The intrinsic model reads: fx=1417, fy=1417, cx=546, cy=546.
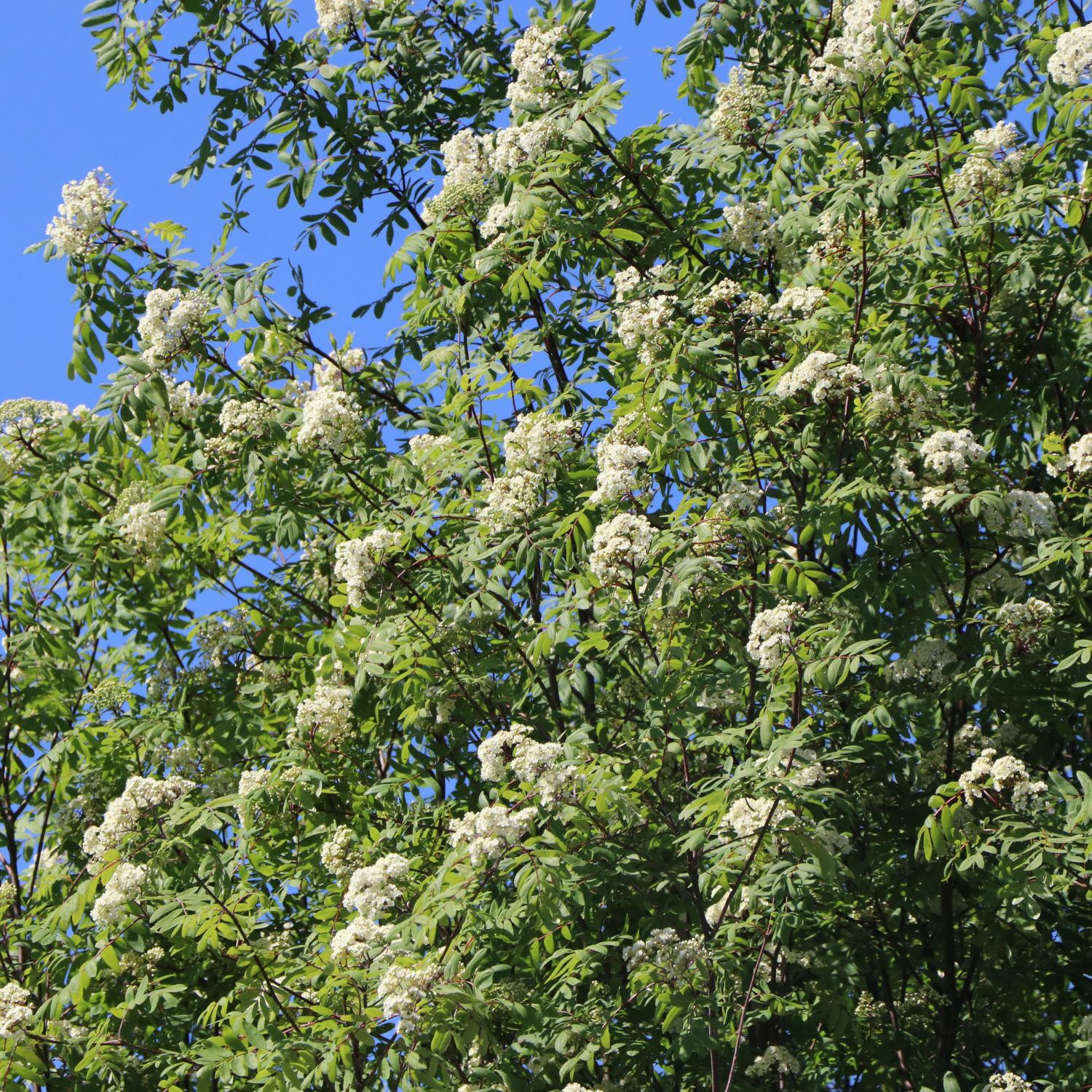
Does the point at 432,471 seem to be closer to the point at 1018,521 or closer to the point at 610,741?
the point at 610,741

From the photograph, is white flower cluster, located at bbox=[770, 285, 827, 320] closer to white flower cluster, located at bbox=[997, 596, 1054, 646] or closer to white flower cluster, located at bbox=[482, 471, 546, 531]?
white flower cluster, located at bbox=[482, 471, 546, 531]

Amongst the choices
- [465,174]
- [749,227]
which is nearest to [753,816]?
[749,227]

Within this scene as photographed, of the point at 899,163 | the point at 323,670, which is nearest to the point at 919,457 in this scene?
the point at 899,163

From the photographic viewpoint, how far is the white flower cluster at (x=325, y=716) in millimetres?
6805

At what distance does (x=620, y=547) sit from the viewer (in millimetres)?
5535

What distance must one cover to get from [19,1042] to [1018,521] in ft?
16.2

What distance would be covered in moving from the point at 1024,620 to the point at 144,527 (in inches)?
176

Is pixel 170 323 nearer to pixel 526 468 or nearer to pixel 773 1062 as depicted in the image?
pixel 526 468

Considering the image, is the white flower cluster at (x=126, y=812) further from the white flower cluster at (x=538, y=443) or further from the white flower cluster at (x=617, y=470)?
the white flower cluster at (x=617, y=470)

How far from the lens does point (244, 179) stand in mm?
8492

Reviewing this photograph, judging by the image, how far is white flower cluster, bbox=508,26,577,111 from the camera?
709 centimetres

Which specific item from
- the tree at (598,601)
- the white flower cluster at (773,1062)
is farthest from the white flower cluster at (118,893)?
the white flower cluster at (773,1062)

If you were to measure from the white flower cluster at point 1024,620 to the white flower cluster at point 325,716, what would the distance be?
3043 mm

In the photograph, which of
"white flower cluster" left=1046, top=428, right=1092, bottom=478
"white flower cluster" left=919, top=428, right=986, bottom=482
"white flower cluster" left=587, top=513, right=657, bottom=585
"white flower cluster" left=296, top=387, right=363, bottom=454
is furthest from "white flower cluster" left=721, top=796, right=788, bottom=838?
"white flower cluster" left=296, top=387, right=363, bottom=454
